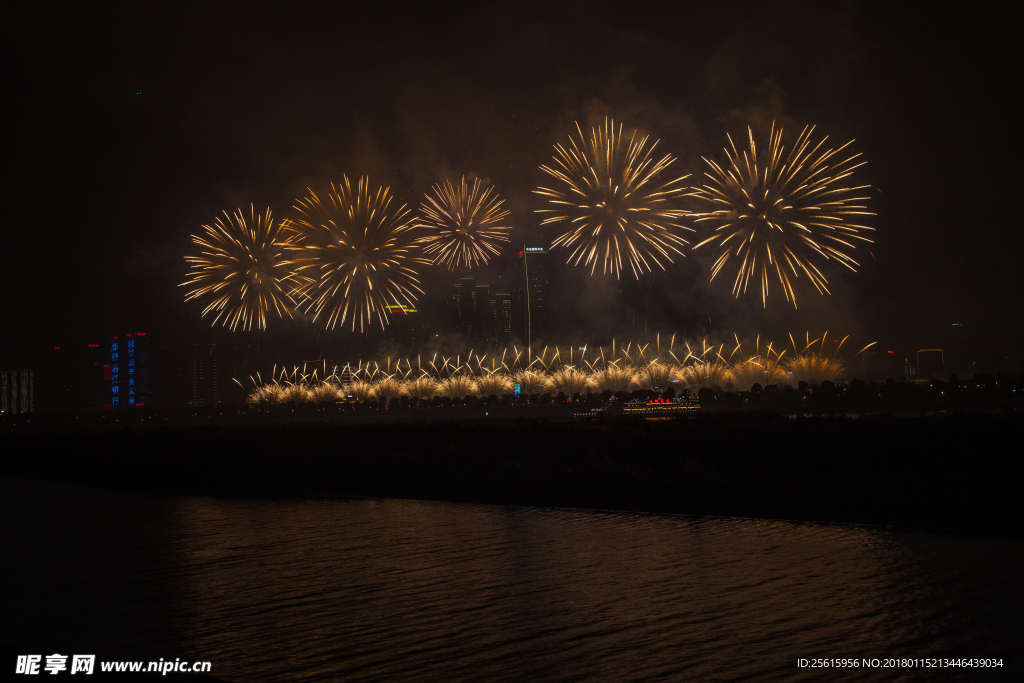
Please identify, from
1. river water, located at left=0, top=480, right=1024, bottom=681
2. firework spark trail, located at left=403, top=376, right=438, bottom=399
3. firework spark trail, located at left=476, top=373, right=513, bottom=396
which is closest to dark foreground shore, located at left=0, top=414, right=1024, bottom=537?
river water, located at left=0, top=480, right=1024, bottom=681

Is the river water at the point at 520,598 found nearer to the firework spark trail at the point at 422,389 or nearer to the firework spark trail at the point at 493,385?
the firework spark trail at the point at 493,385

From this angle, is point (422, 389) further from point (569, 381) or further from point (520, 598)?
point (520, 598)

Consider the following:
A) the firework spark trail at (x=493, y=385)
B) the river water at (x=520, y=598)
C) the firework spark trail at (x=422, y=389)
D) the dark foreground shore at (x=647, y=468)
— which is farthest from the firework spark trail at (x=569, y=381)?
the river water at (x=520, y=598)

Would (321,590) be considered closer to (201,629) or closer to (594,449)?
(201,629)

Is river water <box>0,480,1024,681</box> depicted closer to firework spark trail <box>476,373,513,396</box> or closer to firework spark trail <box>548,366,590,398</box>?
firework spark trail <box>548,366,590,398</box>

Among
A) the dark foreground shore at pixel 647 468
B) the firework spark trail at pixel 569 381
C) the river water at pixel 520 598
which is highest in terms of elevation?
the firework spark trail at pixel 569 381
